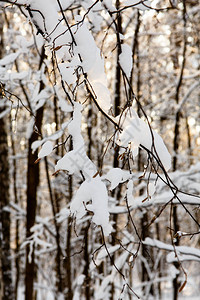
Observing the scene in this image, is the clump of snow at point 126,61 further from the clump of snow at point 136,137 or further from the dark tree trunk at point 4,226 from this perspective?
the dark tree trunk at point 4,226

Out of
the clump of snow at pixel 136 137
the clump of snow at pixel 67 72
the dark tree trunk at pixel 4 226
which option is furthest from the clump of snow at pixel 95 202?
the dark tree trunk at pixel 4 226

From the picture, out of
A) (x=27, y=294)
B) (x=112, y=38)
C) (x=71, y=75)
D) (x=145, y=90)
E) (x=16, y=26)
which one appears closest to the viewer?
(x=71, y=75)

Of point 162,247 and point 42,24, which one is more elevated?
point 42,24

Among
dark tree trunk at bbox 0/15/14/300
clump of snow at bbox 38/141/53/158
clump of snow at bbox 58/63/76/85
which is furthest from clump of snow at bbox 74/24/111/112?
dark tree trunk at bbox 0/15/14/300

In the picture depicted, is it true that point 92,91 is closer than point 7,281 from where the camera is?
Yes

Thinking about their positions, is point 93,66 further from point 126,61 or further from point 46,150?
point 46,150

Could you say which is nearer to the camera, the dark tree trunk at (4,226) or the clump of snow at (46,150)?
the clump of snow at (46,150)

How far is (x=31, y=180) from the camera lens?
3002mm

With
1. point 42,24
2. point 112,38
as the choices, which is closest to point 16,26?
point 112,38

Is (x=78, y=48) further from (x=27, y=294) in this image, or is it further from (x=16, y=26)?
(x=16, y=26)

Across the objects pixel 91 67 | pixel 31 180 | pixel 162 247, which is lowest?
pixel 162 247

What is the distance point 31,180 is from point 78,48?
2196 mm

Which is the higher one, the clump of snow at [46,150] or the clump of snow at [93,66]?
the clump of snow at [93,66]

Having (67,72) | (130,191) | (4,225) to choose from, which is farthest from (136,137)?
(4,225)
